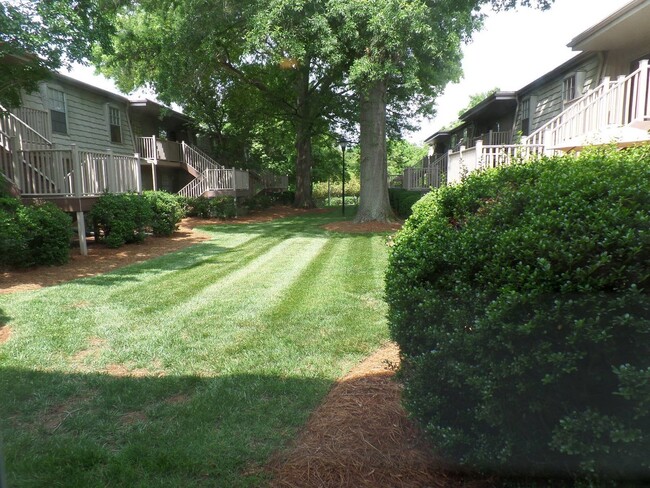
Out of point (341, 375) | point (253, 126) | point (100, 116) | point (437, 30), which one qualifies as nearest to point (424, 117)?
point (253, 126)

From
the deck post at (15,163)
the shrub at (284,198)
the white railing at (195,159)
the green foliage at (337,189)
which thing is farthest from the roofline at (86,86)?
the green foliage at (337,189)

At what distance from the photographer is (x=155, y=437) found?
2.67m

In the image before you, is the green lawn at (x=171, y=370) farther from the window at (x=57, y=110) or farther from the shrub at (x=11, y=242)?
the window at (x=57, y=110)

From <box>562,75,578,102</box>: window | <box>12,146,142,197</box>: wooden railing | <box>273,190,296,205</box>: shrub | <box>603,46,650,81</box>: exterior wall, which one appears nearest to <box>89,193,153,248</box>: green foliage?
<box>12,146,142,197</box>: wooden railing

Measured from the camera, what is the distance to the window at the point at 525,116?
17203mm

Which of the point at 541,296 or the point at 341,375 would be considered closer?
the point at 541,296

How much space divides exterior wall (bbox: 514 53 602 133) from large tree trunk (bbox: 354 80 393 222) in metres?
5.69

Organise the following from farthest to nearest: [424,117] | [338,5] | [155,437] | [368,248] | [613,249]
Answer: [424,117] < [338,5] < [368,248] < [155,437] < [613,249]

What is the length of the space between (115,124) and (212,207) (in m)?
5.31

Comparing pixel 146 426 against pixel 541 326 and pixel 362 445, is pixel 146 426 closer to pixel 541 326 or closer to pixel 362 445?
pixel 362 445

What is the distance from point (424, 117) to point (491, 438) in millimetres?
24528

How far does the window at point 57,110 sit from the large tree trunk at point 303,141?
965 centimetres

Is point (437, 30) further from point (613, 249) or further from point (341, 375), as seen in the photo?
point (613, 249)

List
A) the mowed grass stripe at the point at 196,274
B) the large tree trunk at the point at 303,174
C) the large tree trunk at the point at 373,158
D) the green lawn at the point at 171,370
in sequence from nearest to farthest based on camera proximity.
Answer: the green lawn at the point at 171,370
the mowed grass stripe at the point at 196,274
the large tree trunk at the point at 373,158
the large tree trunk at the point at 303,174
